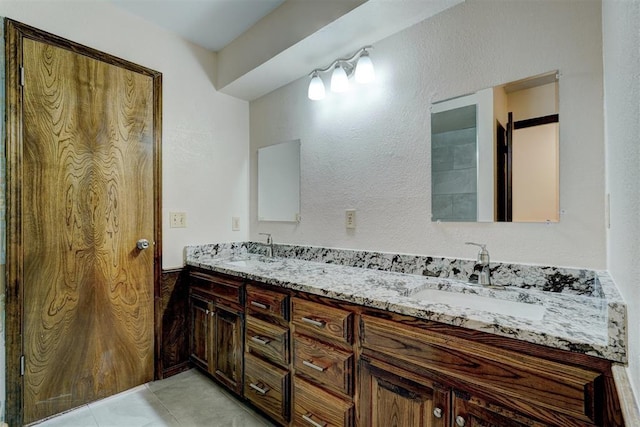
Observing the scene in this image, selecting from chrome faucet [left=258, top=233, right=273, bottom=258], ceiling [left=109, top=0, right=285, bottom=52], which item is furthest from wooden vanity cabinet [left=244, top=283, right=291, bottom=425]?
ceiling [left=109, top=0, right=285, bottom=52]

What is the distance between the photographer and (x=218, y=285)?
1961 mm

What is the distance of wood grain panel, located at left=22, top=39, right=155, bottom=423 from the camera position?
5.46 feet

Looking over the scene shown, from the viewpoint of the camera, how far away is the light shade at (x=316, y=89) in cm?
206

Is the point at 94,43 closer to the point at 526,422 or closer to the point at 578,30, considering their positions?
the point at 578,30

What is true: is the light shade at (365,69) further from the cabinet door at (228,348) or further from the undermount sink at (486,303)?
the cabinet door at (228,348)

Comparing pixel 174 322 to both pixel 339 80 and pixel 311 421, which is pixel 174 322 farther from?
pixel 339 80

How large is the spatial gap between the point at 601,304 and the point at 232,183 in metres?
2.37

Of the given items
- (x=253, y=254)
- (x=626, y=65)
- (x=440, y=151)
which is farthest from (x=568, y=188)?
(x=253, y=254)

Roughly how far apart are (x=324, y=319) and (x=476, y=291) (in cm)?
67

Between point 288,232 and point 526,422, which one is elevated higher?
point 288,232

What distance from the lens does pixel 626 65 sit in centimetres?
66

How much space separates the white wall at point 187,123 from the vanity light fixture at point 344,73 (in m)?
0.86

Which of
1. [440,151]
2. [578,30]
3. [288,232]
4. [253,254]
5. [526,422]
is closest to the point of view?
[526,422]

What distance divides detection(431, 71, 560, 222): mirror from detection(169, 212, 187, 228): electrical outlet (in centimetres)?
174
